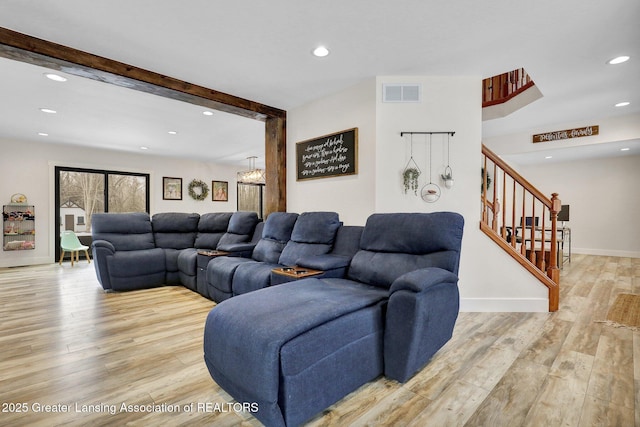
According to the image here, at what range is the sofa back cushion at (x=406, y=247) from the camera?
86.0 inches

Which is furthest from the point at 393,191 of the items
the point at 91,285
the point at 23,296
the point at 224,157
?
the point at 224,157

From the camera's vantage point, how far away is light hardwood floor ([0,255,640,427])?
1.53 m

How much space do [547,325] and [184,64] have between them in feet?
14.1

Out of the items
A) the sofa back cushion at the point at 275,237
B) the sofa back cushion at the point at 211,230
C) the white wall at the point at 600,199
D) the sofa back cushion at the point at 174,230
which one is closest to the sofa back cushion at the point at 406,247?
the sofa back cushion at the point at 275,237

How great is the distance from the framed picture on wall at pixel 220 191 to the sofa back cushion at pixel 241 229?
4.65m

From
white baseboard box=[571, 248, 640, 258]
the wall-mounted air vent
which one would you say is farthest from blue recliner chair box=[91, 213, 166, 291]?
white baseboard box=[571, 248, 640, 258]

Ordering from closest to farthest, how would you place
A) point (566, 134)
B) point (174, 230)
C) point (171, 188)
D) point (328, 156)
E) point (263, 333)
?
point (263, 333) < point (328, 156) < point (174, 230) < point (566, 134) < point (171, 188)

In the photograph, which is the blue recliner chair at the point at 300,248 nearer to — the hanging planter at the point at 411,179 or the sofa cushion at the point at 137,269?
the hanging planter at the point at 411,179

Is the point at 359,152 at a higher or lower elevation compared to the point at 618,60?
lower

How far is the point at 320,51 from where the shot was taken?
2746 mm

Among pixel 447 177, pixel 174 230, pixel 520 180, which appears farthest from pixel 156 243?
pixel 520 180

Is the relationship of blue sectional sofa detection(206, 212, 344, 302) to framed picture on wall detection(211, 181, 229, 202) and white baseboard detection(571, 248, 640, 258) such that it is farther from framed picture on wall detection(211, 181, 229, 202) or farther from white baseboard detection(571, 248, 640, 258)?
white baseboard detection(571, 248, 640, 258)

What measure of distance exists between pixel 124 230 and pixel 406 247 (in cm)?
417

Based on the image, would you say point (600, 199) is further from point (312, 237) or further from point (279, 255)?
point (279, 255)
